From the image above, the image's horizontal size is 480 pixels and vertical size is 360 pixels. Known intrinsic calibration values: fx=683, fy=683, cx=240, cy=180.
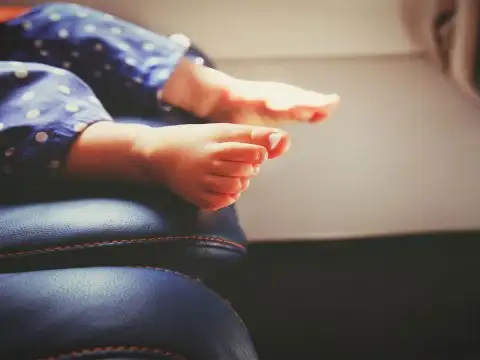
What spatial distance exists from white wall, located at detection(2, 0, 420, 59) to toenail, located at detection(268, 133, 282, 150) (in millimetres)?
377

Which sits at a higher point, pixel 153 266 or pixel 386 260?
pixel 153 266

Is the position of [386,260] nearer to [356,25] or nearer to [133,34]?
[356,25]

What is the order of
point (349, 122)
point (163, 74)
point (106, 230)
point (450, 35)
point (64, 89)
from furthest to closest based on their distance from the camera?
point (349, 122) → point (450, 35) → point (163, 74) → point (64, 89) → point (106, 230)

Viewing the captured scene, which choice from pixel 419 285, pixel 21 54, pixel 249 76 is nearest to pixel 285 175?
pixel 249 76

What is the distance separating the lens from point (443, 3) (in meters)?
0.90

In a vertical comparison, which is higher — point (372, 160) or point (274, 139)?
point (274, 139)

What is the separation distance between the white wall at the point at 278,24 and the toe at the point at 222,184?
0.41 metres

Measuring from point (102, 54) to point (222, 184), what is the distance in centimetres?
26

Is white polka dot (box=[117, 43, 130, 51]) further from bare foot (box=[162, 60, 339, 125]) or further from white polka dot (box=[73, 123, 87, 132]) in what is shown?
white polka dot (box=[73, 123, 87, 132])

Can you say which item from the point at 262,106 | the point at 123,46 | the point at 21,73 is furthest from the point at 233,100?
the point at 21,73

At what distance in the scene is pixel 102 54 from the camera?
0.78 metres

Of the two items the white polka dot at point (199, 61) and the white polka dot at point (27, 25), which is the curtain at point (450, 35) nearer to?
the white polka dot at point (199, 61)

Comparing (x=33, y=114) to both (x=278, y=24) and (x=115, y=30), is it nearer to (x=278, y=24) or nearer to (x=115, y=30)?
(x=115, y=30)

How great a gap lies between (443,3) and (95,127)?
0.51 meters
